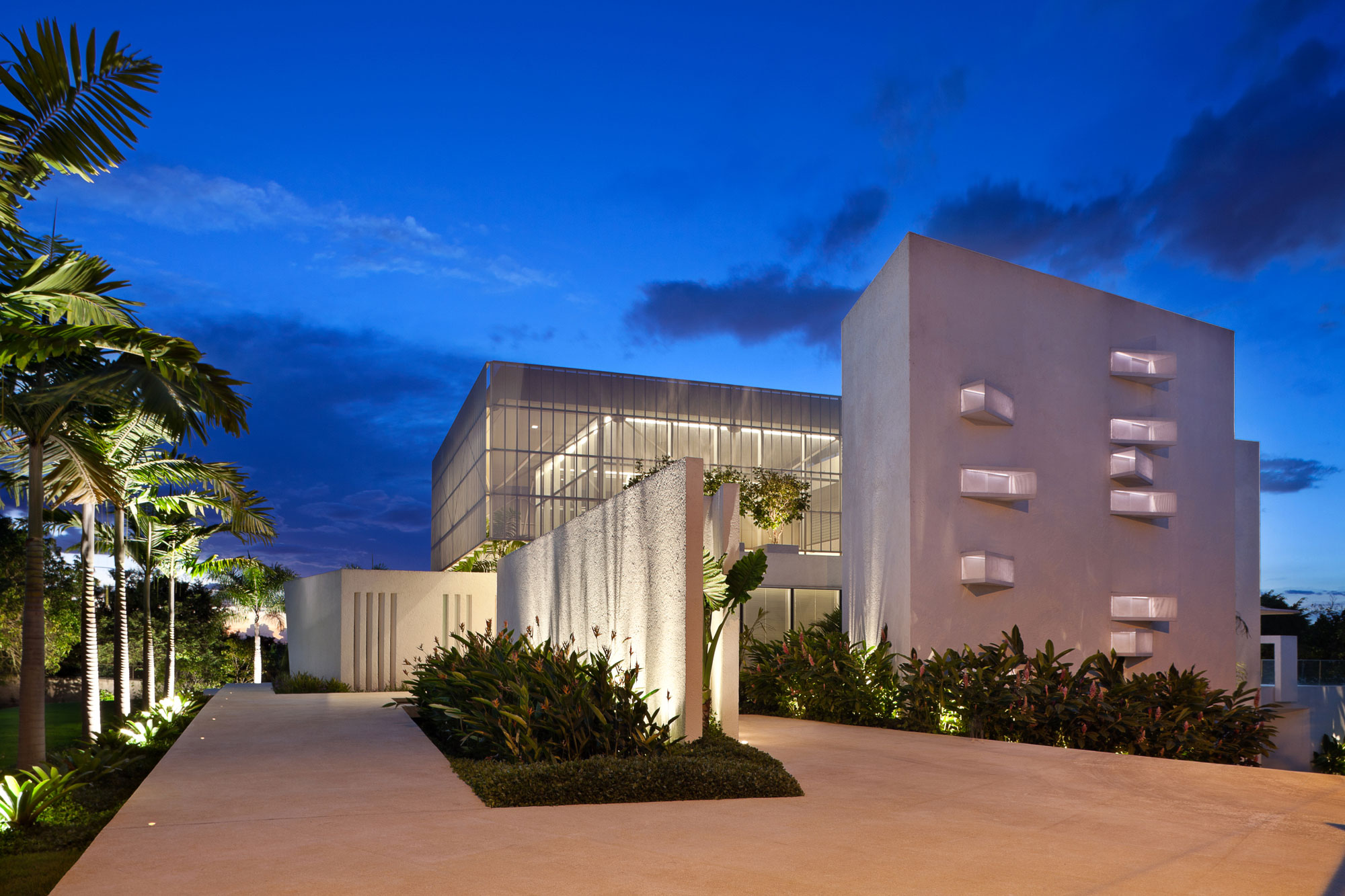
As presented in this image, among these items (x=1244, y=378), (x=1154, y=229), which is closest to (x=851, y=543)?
(x=1244, y=378)

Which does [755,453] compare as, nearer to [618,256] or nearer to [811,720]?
[618,256]

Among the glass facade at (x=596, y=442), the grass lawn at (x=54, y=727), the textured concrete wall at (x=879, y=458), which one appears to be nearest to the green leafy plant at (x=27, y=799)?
the grass lawn at (x=54, y=727)

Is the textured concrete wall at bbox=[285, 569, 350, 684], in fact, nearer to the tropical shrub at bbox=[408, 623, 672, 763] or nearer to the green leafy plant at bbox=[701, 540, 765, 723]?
the tropical shrub at bbox=[408, 623, 672, 763]

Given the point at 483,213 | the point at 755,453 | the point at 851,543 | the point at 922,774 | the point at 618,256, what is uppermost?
the point at 483,213

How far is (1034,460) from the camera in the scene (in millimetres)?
12281

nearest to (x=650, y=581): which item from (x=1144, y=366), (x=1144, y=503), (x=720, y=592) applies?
(x=720, y=592)

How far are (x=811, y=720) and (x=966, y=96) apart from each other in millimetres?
11832

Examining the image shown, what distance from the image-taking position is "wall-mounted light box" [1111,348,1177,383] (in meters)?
12.7

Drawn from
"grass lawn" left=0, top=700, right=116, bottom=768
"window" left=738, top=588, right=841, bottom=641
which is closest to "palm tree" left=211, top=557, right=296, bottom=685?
"grass lawn" left=0, top=700, right=116, bottom=768

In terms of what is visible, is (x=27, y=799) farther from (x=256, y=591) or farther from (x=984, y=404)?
(x=256, y=591)

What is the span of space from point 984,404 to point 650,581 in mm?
5477

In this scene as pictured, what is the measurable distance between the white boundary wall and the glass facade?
9.66 metres

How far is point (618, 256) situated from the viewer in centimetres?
4188

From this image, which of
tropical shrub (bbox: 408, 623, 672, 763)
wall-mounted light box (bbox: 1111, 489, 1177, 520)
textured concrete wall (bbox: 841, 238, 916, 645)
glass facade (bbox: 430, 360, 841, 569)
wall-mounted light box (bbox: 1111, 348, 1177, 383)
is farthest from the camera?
glass facade (bbox: 430, 360, 841, 569)
